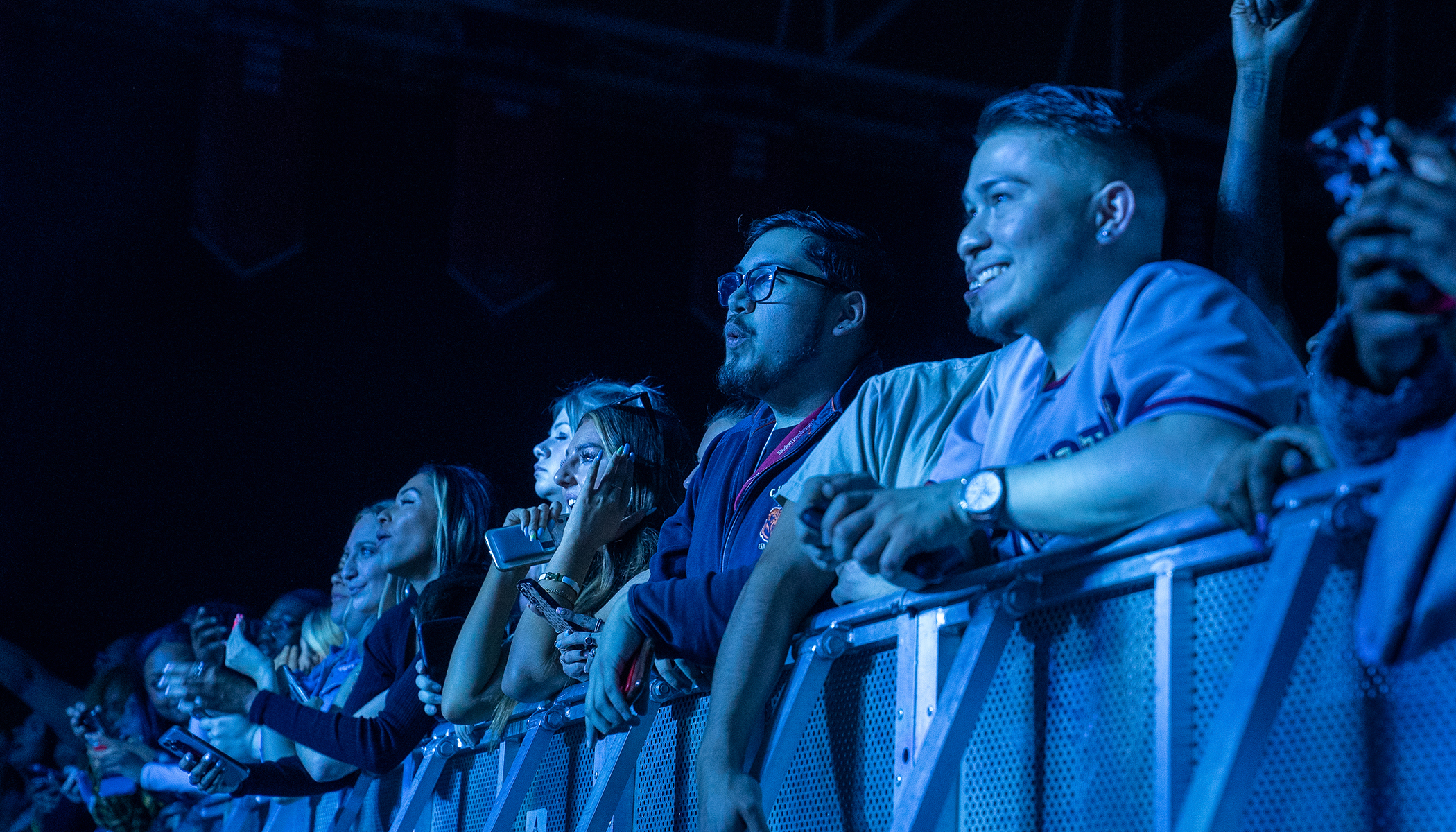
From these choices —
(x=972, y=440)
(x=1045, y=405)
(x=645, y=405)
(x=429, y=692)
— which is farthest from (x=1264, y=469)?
(x=429, y=692)

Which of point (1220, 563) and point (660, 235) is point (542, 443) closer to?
point (1220, 563)

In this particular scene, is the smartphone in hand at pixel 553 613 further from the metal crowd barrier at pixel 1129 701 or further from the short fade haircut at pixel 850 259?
the short fade haircut at pixel 850 259

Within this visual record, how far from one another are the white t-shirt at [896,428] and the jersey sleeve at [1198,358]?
48 cm

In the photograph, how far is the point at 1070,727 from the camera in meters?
1.35

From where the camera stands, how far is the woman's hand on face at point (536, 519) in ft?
10.2

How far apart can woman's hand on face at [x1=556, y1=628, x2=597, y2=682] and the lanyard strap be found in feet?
1.41

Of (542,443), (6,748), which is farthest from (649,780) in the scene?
(6,748)

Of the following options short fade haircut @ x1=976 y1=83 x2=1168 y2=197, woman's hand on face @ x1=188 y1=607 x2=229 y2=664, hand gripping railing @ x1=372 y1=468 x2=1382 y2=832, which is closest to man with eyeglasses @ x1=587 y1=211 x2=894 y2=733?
hand gripping railing @ x1=372 y1=468 x2=1382 y2=832

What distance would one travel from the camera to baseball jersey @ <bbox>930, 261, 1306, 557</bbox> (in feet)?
4.31

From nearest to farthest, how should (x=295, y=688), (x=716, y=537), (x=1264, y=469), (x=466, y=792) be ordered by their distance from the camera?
1. (x=1264, y=469)
2. (x=716, y=537)
3. (x=466, y=792)
4. (x=295, y=688)

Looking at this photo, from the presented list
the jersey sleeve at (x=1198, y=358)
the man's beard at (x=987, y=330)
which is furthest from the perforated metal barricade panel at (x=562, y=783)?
the jersey sleeve at (x=1198, y=358)

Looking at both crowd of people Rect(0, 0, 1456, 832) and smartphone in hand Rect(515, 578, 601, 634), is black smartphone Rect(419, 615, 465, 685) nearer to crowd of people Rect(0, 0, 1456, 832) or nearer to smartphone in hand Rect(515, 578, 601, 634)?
crowd of people Rect(0, 0, 1456, 832)

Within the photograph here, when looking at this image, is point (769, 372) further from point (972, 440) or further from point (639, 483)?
point (972, 440)

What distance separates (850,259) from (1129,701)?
160 cm
